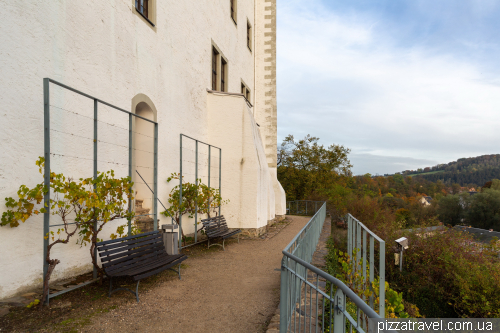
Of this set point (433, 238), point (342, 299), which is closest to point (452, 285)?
point (433, 238)

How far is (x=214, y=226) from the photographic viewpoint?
8.98 meters

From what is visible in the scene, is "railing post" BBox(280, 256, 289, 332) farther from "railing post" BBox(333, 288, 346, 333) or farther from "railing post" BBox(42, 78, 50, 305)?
"railing post" BBox(42, 78, 50, 305)

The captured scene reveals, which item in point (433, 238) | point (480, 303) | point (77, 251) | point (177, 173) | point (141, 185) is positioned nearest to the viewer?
point (77, 251)

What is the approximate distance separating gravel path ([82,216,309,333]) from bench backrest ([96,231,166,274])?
20.6 inches

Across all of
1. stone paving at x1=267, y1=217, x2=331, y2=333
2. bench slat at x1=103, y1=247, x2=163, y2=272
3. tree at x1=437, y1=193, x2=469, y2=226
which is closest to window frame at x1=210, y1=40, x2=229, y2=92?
stone paving at x1=267, y1=217, x2=331, y2=333

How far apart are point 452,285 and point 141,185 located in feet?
41.0

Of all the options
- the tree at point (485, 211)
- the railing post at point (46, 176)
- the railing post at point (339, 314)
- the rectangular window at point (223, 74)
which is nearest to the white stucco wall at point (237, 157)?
the rectangular window at point (223, 74)

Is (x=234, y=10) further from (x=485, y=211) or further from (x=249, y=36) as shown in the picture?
(x=485, y=211)

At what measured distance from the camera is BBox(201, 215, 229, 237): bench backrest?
28.1 feet

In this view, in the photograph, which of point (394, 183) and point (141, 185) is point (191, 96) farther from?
point (394, 183)

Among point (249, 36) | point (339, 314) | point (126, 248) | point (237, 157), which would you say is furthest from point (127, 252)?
point (249, 36)

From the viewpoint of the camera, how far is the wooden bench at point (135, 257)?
4.50 meters

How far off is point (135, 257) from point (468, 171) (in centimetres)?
14235

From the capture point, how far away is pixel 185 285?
212 inches
